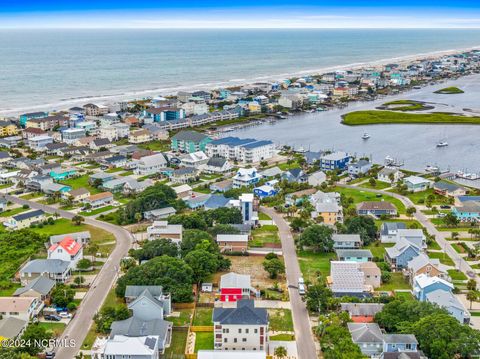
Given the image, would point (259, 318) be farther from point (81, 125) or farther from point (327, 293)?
point (81, 125)

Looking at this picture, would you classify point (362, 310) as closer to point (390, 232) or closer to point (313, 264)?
point (313, 264)

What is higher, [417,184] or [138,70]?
[417,184]

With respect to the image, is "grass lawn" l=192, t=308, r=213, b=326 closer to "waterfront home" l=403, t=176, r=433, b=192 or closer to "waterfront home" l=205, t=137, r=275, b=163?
"waterfront home" l=403, t=176, r=433, b=192

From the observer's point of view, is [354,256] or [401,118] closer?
[354,256]

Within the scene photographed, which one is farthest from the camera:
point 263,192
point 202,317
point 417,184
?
point 417,184

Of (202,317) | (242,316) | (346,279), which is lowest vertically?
(202,317)

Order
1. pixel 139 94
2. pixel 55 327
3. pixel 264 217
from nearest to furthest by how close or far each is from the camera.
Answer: pixel 55 327
pixel 264 217
pixel 139 94

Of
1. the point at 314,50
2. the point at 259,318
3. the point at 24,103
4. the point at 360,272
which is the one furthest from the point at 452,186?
the point at 314,50

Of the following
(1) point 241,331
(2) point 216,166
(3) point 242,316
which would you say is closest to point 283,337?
(1) point 241,331
